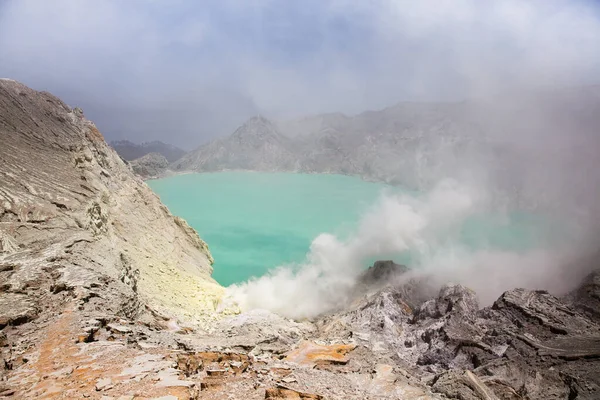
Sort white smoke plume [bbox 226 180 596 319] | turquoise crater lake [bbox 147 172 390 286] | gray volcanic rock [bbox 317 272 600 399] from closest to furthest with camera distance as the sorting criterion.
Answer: gray volcanic rock [bbox 317 272 600 399] < white smoke plume [bbox 226 180 596 319] < turquoise crater lake [bbox 147 172 390 286]

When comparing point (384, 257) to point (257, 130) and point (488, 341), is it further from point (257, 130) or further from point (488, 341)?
point (257, 130)

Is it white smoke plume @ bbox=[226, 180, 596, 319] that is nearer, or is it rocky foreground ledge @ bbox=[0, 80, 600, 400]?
rocky foreground ledge @ bbox=[0, 80, 600, 400]

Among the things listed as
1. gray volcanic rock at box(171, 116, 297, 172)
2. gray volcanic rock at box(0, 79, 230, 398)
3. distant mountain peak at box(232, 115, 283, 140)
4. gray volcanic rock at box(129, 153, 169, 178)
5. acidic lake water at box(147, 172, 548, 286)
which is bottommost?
gray volcanic rock at box(0, 79, 230, 398)

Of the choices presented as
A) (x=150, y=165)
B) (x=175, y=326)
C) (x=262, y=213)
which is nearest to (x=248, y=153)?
(x=150, y=165)

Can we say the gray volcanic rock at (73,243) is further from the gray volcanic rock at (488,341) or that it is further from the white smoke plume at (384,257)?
the gray volcanic rock at (488,341)

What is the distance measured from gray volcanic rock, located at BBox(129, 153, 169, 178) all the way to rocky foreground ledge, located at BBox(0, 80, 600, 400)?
288ft

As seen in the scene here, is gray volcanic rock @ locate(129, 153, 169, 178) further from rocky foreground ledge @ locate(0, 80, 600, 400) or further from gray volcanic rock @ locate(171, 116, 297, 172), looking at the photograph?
rocky foreground ledge @ locate(0, 80, 600, 400)

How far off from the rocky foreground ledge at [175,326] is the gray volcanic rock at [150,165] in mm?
87739

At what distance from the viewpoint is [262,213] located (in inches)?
2217

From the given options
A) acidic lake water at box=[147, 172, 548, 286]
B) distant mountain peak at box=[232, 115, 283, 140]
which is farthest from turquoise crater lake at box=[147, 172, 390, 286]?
distant mountain peak at box=[232, 115, 283, 140]

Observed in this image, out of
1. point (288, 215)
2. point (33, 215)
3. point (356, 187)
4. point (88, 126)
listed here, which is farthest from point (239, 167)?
point (33, 215)

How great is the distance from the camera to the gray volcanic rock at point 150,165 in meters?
106

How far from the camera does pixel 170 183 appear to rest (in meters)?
95.9

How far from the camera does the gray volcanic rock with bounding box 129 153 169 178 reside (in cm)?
10562
